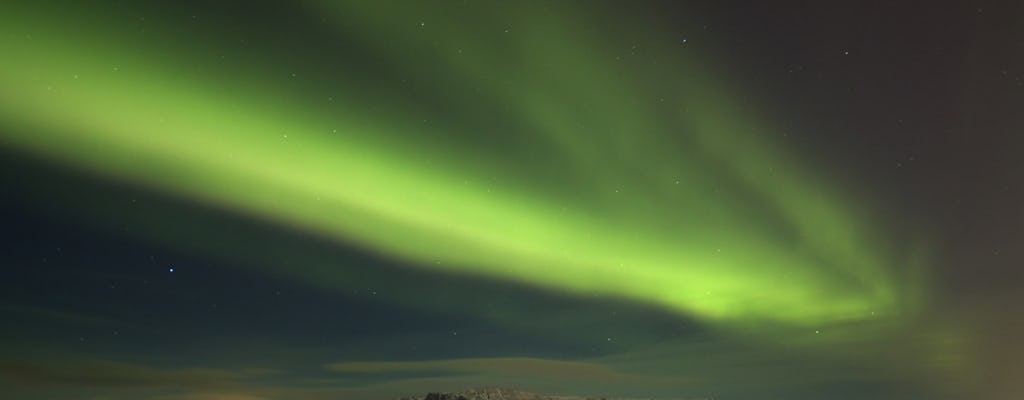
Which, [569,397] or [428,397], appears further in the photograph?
[569,397]

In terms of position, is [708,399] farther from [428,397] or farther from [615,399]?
[428,397]

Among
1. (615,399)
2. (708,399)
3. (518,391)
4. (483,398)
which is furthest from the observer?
(708,399)

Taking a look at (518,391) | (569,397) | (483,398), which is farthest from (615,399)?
(483,398)

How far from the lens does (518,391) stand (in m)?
39.4

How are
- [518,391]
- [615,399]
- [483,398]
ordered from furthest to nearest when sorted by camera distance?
1. [615,399]
2. [518,391]
3. [483,398]

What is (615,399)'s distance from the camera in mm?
47062

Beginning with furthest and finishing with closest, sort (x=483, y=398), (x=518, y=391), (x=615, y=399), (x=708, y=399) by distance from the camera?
(x=708, y=399) < (x=615, y=399) < (x=518, y=391) < (x=483, y=398)

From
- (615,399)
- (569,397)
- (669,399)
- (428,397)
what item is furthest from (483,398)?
(669,399)

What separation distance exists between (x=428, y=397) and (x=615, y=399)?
16437 mm

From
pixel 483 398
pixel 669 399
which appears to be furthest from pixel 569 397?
pixel 669 399

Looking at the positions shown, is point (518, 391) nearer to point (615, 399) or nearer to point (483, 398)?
point (483, 398)

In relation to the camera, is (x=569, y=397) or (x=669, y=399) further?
(x=669, y=399)

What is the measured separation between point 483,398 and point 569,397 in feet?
28.7

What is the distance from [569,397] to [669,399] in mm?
13539
